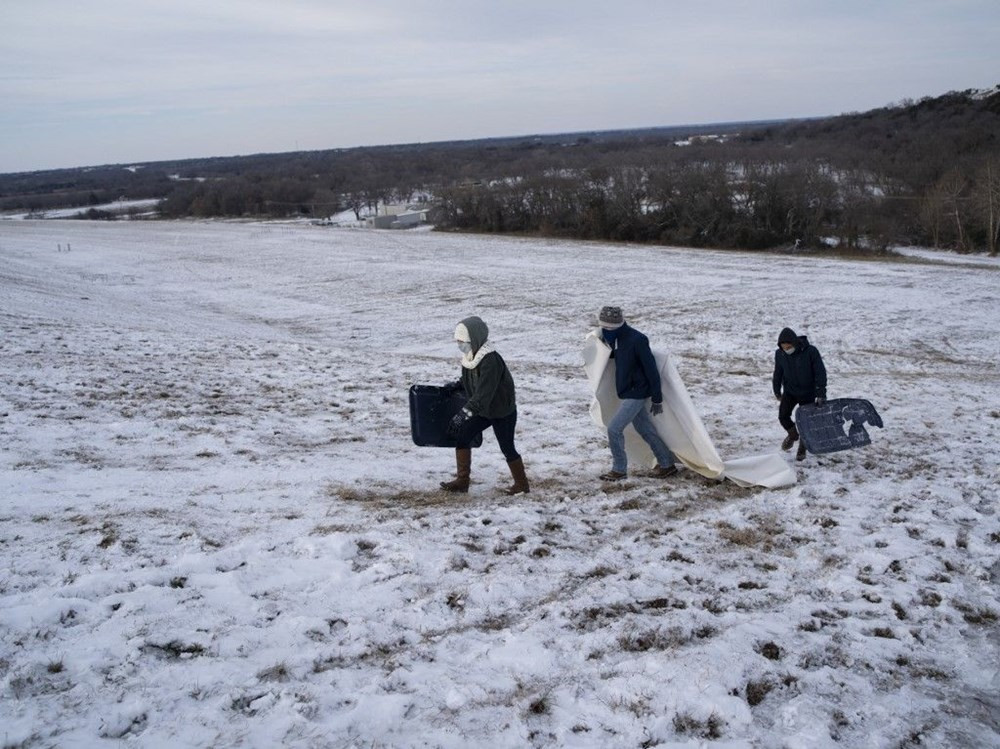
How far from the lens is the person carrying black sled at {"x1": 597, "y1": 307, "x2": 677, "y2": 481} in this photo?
8445 millimetres

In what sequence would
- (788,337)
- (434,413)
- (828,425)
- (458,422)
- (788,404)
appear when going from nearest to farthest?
1. (458,422)
2. (434,413)
3. (788,337)
4. (828,425)
5. (788,404)

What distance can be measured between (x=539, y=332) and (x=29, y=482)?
18937 mm

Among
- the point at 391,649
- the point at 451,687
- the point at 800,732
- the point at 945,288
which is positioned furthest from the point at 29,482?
the point at 945,288

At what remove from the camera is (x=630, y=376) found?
8508 mm

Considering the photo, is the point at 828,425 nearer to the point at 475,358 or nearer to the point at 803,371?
the point at 803,371

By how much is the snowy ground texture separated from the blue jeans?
0.32 m

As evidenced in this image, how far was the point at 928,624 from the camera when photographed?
5.79 metres

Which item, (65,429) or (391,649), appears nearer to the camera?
(391,649)

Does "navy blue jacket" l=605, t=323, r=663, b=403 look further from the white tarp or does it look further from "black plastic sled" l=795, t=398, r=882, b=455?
"black plastic sled" l=795, t=398, r=882, b=455

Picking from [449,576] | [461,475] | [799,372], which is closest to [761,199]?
[799,372]

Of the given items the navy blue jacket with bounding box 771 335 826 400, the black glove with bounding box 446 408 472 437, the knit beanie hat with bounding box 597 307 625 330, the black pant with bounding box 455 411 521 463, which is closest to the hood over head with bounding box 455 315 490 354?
the black glove with bounding box 446 408 472 437

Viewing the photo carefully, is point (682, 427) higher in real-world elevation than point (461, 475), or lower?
higher

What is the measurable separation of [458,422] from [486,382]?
0.58 meters

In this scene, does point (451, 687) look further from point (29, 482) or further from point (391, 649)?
point (29, 482)
